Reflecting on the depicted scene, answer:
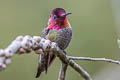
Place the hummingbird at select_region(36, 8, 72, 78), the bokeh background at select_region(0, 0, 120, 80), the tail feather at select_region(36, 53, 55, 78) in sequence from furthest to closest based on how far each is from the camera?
the bokeh background at select_region(0, 0, 120, 80) → the hummingbird at select_region(36, 8, 72, 78) → the tail feather at select_region(36, 53, 55, 78)

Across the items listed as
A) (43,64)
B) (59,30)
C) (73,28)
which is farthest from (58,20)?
(73,28)

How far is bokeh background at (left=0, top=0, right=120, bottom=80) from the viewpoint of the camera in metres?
4.05

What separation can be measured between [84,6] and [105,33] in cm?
66

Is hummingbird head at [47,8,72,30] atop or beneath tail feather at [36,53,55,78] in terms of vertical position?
atop

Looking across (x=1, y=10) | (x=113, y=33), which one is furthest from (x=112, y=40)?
(x=1, y=10)

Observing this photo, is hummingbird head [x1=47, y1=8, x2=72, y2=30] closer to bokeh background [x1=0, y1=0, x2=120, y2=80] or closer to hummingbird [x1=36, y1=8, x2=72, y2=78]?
hummingbird [x1=36, y1=8, x2=72, y2=78]

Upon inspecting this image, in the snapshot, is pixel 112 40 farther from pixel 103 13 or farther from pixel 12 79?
pixel 12 79

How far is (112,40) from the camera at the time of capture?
4.18 meters

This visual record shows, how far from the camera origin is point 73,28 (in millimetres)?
4508

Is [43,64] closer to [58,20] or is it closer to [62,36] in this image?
[62,36]

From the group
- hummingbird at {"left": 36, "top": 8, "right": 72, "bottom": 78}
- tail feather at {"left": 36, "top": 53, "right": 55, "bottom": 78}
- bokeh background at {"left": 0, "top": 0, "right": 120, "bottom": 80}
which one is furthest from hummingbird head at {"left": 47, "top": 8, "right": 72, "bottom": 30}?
bokeh background at {"left": 0, "top": 0, "right": 120, "bottom": 80}

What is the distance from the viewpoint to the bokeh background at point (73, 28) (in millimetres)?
4047

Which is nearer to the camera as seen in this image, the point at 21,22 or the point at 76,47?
the point at 76,47

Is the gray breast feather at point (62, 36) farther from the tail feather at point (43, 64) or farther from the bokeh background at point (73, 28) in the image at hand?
the bokeh background at point (73, 28)
